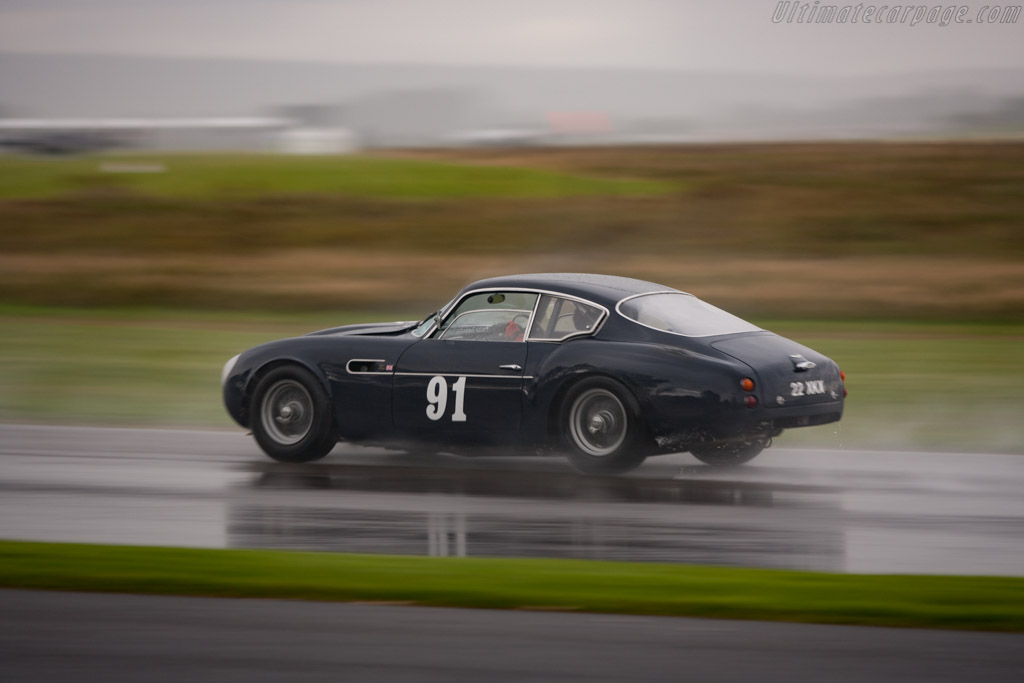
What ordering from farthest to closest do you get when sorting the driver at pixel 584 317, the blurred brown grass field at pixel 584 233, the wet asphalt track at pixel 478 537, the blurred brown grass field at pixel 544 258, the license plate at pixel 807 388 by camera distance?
the blurred brown grass field at pixel 584 233 → the blurred brown grass field at pixel 544 258 → the driver at pixel 584 317 → the license plate at pixel 807 388 → the wet asphalt track at pixel 478 537

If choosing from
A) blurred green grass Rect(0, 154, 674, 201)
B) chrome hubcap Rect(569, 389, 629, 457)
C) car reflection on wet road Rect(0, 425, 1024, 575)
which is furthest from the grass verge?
blurred green grass Rect(0, 154, 674, 201)

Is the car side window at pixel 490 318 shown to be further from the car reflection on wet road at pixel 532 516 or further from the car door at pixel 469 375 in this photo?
the car reflection on wet road at pixel 532 516

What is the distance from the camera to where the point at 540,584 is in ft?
19.7

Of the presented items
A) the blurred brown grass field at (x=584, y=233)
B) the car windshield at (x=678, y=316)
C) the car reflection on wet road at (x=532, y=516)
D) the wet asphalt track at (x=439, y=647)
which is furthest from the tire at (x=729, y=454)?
the blurred brown grass field at (x=584, y=233)

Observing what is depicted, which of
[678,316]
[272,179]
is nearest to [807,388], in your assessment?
[678,316]

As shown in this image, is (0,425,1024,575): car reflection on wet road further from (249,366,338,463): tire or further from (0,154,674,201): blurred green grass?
(0,154,674,201): blurred green grass

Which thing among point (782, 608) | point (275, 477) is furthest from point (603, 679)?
point (275, 477)

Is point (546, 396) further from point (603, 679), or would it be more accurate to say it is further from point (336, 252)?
point (336, 252)

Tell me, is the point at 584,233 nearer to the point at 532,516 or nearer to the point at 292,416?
the point at 292,416

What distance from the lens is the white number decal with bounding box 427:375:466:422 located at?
952 cm

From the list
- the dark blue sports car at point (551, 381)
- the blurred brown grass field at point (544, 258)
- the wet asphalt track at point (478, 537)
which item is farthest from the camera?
the blurred brown grass field at point (544, 258)

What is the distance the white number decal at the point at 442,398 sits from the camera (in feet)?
31.2

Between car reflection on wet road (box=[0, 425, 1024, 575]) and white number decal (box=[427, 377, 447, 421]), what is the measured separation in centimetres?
43

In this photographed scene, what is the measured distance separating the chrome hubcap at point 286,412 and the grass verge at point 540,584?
11.4 ft
